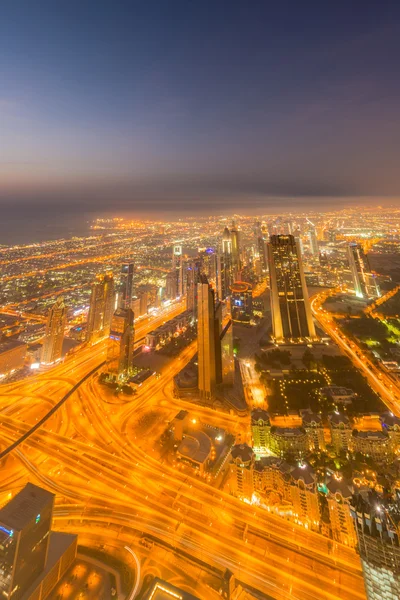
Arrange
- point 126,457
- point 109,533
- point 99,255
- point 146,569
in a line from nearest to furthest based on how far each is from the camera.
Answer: point 146,569
point 109,533
point 126,457
point 99,255

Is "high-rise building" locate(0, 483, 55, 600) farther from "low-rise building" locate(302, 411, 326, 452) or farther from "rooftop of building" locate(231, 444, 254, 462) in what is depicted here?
"low-rise building" locate(302, 411, 326, 452)

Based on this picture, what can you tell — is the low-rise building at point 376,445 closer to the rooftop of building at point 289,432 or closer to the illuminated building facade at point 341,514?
the rooftop of building at point 289,432

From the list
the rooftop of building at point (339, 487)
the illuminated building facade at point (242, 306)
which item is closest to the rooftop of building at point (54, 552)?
the rooftop of building at point (339, 487)

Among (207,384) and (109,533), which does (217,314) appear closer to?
(207,384)

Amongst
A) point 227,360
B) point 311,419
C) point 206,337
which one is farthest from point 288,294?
point 311,419

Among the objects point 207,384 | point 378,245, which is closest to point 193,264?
point 207,384

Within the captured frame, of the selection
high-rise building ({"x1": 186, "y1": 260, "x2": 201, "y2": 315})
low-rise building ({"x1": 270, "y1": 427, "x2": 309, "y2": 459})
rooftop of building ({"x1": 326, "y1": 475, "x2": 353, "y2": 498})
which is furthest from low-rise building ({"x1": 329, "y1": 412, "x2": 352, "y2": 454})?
high-rise building ({"x1": 186, "y1": 260, "x2": 201, "y2": 315})
